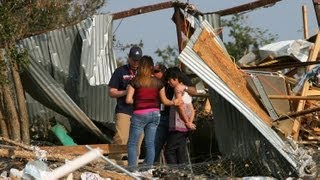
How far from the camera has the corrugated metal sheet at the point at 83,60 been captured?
10445 millimetres

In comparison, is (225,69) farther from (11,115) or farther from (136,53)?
(11,115)

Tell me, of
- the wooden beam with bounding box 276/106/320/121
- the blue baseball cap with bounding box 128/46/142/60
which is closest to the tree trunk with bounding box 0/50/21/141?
the blue baseball cap with bounding box 128/46/142/60

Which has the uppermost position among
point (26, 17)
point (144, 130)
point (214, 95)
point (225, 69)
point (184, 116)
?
point (26, 17)

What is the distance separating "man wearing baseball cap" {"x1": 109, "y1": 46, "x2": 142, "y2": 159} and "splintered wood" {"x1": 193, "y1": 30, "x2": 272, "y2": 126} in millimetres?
1108

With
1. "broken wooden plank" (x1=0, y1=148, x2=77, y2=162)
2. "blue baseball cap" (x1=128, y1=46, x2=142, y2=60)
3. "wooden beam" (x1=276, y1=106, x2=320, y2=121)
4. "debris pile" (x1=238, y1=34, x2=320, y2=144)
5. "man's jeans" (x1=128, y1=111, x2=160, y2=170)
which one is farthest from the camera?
"blue baseball cap" (x1=128, y1=46, x2=142, y2=60)

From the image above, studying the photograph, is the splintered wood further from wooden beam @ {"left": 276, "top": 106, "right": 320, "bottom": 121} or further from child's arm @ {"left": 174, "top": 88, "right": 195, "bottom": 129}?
child's arm @ {"left": 174, "top": 88, "right": 195, "bottom": 129}

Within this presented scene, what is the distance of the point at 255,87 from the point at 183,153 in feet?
3.55

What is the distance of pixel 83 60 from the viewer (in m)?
10.5

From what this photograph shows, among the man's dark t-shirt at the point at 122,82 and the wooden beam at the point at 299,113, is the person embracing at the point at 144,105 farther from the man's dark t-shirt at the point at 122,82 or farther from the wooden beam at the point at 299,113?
the wooden beam at the point at 299,113

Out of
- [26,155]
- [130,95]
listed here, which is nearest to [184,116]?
[130,95]

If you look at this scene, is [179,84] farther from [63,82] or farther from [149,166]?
[63,82]

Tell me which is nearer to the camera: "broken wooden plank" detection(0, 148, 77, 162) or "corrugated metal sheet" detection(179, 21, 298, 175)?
"broken wooden plank" detection(0, 148, 77, 162)

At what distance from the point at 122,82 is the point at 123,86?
48 millimetres

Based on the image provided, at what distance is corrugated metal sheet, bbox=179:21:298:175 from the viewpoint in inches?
297
